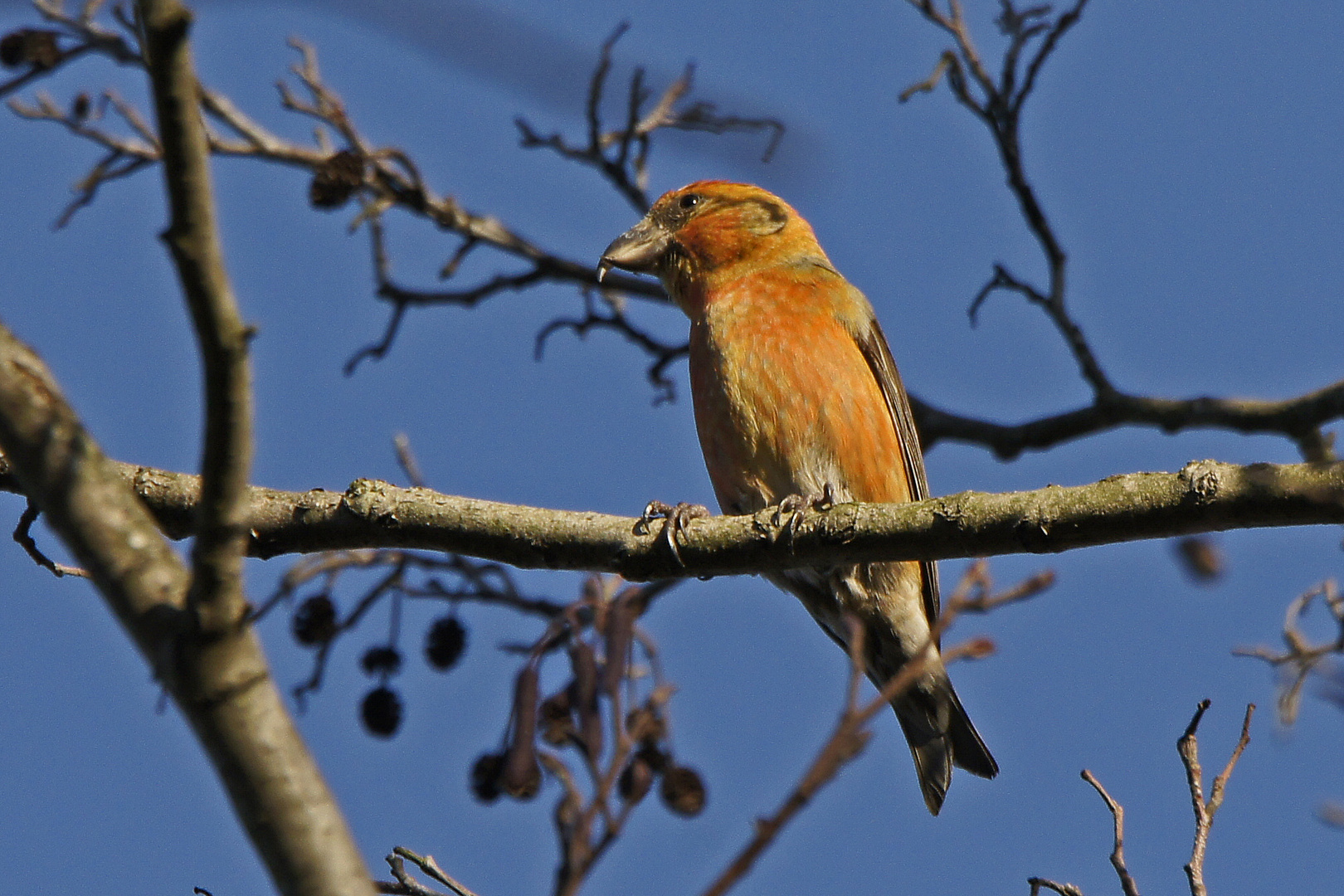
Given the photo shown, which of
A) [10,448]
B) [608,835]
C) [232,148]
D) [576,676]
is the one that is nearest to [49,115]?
[232,148]

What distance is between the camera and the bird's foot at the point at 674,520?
134 inches

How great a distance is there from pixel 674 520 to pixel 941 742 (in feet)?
7.02

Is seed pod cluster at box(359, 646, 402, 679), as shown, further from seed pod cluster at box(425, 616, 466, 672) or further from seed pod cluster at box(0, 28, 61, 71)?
seed pod cluster at box(0, 28, 61, 71)

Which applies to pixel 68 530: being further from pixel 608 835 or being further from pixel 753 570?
pixel 753 570

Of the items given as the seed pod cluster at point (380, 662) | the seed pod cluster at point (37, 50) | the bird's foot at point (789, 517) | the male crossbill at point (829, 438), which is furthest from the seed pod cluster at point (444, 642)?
the seed pod cluster at point (37, 50)

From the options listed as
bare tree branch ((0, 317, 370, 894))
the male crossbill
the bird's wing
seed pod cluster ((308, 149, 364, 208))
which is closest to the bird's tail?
the male crossbill

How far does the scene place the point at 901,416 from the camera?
5.28 meters

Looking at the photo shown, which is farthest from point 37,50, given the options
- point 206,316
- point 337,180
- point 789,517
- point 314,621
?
point 206,316

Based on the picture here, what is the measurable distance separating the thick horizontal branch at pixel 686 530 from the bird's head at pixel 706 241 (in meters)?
2.33

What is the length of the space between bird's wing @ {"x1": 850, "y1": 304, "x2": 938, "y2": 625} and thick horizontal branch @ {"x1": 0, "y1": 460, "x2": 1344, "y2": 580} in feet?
5.87

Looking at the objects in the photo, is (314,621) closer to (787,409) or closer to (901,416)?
(787,409)

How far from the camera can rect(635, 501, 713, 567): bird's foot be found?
3.41 m

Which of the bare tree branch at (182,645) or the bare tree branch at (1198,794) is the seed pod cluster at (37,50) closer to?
the bare tree branch at (182,645)

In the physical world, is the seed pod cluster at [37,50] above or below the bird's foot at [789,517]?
above
